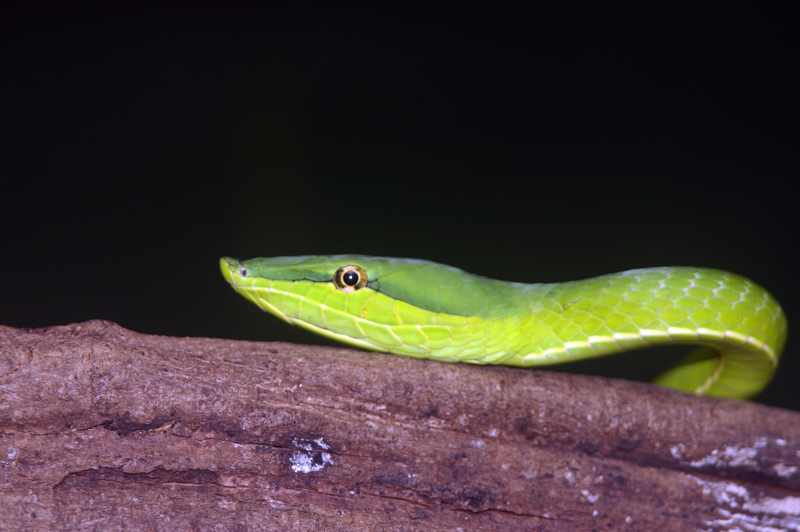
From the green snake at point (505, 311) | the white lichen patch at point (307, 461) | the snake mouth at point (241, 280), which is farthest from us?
the snake mouth at point (241, 280)

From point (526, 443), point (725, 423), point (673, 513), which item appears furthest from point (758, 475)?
point (526, 443)

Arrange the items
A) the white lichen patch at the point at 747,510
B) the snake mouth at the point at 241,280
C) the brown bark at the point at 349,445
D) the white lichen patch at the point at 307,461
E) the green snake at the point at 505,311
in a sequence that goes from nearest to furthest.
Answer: the brown bark at the point at 349,445 < the white lichen patch at the point at 307,461 < the white lichen patch at the point at 747,510 < the green snake at the point at 505,311 < the snake mouth at the point at 241,280

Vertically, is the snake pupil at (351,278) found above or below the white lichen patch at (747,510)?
above

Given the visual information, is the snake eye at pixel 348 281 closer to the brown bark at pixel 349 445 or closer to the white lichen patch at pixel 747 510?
the brown bark at pixel 349 445

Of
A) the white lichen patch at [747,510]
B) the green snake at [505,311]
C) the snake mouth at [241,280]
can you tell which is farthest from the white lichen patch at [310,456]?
the white lichen patch at [747,510]

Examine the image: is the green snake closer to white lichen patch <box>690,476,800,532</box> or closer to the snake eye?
the snake eye

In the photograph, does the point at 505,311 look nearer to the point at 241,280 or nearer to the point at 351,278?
the point at 351,278

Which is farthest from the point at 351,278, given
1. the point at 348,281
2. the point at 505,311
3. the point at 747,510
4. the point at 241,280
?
the point at 747,510
